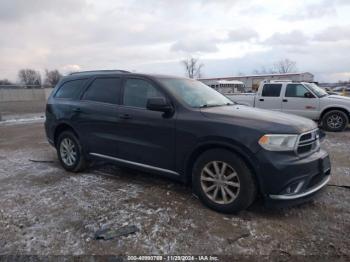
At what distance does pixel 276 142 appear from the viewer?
3.42 m

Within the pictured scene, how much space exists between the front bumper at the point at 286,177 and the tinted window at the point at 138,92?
1.71m

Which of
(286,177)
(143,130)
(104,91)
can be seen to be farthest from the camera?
(104,91)

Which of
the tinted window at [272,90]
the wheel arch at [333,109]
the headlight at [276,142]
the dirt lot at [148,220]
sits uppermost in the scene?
the tinted window at [272,90]

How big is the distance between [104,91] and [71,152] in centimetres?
132

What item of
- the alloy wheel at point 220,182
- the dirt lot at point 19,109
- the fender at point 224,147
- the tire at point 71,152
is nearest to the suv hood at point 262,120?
the fender at point 224,147

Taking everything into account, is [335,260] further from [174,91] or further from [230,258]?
[174,91]

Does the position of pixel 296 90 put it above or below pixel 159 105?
above

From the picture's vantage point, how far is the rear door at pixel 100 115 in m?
4.74

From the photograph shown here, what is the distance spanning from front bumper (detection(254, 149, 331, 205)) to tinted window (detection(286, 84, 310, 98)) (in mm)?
7427

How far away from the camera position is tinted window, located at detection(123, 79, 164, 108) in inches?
172

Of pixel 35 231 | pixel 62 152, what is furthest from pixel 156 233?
pixel 62 152

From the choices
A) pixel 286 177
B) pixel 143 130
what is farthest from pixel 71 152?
pixel 286 177

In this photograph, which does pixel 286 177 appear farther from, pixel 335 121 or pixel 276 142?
pixel 335 121

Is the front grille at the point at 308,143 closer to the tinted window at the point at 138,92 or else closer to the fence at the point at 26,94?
the tinted window at the point at 138,92
